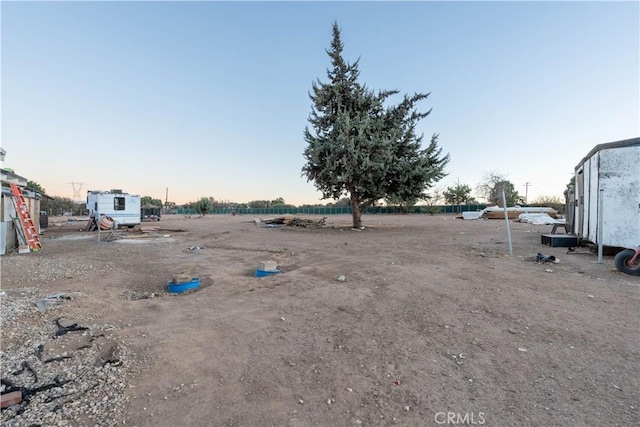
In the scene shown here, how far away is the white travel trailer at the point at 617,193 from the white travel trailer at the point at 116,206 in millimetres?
25340

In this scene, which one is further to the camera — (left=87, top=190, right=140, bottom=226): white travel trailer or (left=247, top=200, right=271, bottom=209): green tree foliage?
(left=247, top=200, right=271, bottom=209): green tree foliage

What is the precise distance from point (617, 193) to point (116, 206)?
26.3m

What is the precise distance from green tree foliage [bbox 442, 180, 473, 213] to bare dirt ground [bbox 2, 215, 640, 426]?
4846 centimetres

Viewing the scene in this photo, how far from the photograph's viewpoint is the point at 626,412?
2453 mm

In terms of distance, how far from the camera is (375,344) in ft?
11.9

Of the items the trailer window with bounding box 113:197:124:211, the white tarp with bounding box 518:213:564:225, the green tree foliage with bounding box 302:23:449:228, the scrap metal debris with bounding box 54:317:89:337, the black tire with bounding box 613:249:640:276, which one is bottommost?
the scrap metal debris with bounding box 54:317:89:337

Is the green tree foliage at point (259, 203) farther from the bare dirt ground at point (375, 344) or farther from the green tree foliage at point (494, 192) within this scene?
the bare dirt ground at point (375, 344)

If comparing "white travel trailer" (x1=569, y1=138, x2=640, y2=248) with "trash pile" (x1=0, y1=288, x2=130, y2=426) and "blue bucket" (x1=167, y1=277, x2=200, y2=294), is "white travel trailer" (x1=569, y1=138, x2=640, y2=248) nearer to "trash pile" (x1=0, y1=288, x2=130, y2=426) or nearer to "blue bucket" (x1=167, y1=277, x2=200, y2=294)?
"blue bucket" (x1=167, y1=277, x2=200, y2=294)

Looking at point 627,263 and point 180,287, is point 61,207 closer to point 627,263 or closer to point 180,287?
point 180,287

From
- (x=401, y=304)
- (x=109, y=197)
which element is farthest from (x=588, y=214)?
(x=109, y=197)

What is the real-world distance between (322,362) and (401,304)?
201 cm

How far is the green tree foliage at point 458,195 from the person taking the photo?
171ft

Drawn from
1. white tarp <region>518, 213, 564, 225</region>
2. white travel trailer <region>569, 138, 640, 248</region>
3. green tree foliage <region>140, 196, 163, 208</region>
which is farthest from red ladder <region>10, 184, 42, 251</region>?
green tree foliage <region>140, 196, 163, 208</region>

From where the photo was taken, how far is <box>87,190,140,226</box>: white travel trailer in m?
21.5
